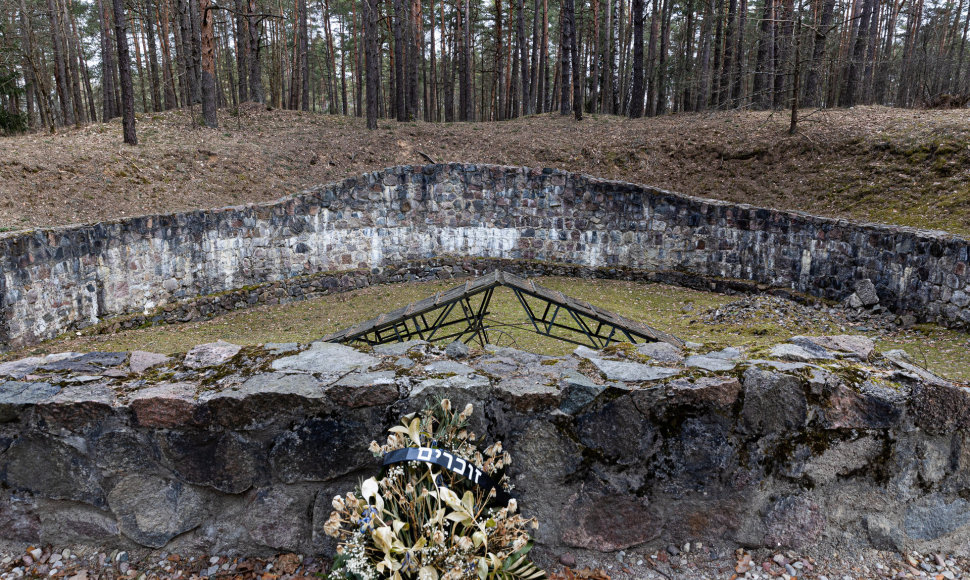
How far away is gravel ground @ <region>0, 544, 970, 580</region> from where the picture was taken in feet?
8.59

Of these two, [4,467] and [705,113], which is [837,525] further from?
[705,113]

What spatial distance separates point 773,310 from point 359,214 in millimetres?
9068

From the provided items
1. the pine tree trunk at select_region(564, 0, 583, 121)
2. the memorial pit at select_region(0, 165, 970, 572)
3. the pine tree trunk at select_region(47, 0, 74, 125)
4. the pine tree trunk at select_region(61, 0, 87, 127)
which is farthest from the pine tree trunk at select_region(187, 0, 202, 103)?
the memorial pit at select_region(0, 165, 970, 572)

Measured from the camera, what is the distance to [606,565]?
2.68 meters

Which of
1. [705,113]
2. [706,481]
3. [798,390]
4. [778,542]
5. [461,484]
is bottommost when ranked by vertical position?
[778,542]

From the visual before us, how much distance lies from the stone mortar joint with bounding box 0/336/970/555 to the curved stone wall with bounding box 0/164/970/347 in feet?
22.1

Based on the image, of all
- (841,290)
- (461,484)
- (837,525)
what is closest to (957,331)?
(841,290)

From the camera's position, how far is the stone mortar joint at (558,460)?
106 inches

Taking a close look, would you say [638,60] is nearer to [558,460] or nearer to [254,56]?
[254,56]

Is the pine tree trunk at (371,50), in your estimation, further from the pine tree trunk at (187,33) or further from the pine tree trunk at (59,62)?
the pine tree trunk at (59,62)

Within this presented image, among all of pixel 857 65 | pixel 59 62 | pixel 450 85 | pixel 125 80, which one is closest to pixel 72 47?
pixel 59 62

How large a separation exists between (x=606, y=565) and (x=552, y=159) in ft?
50.9

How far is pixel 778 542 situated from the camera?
2734 millimetres

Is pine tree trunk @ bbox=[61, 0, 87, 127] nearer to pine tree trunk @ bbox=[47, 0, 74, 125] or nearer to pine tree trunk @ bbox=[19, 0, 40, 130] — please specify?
pine tree trunk @ bbox=[47, 0, 74, 125]
